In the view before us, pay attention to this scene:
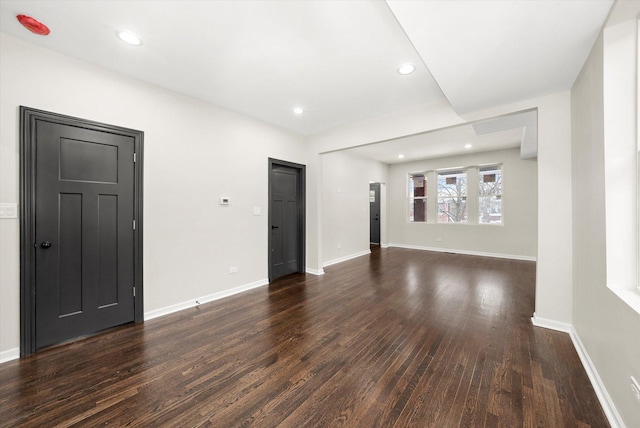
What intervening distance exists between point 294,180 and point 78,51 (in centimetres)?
321

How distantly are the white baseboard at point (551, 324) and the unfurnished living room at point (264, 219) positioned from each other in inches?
1.0

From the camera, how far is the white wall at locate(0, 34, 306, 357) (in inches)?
83.4

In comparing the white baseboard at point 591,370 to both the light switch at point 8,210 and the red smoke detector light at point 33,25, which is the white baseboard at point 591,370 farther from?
the red smoke detector light at point 33,25

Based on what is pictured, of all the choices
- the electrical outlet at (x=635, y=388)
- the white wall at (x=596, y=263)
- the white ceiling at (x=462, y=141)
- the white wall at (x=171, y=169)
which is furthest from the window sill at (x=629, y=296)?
the white wall at (x=171, y=169)

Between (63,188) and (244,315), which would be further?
(244,315)

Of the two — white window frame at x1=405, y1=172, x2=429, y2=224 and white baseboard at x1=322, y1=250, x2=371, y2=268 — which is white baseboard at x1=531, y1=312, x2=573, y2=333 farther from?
white window frame at x1=405, y1=172, x2=429, y2=224

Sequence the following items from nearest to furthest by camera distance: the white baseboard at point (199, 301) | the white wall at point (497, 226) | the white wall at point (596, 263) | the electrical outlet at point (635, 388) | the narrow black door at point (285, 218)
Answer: the electrical outlet at point (635, 388) < the white wall at point (596, 263) < the white baseboard at point (199, 301) < the narrow black door at point (285, 218) < the white wall at point (497, 226)

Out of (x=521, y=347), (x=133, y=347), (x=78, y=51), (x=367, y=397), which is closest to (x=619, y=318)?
(x=521, y=347)

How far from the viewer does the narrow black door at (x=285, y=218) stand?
4.39m

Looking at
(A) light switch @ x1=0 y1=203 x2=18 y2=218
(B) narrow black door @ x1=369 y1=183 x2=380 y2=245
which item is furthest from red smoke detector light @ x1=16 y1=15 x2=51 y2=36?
(B) narrow black door @ x1=369 y1=183 x2=380 y2=245

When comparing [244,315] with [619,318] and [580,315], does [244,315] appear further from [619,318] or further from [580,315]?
[580,315]

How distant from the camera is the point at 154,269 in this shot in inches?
115

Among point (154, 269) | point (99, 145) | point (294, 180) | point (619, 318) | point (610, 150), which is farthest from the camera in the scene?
point (294, 180)

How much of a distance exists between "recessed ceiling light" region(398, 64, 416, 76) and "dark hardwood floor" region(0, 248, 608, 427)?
275 centimetres
